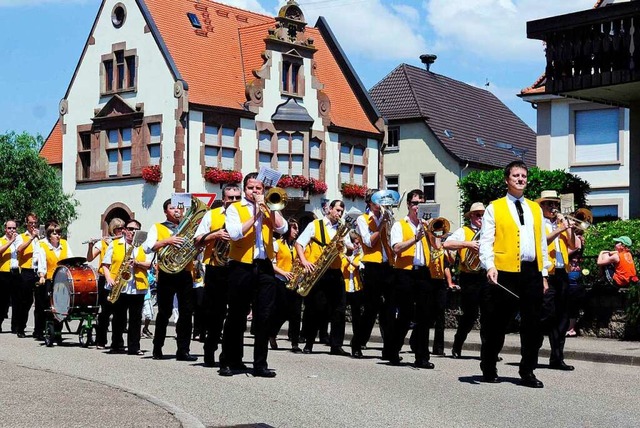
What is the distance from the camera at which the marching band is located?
1211 cm

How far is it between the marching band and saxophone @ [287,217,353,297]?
18mm

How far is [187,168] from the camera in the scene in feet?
152

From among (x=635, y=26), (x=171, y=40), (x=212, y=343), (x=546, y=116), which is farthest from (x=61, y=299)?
(x=171, y=40)

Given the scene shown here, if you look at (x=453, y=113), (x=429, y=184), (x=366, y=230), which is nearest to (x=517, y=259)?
(x=366, y=230)

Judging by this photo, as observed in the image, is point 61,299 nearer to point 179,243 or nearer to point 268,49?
point 179,243

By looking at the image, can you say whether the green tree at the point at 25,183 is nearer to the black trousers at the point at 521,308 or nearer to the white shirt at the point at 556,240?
the white shirt at the point at 556,240

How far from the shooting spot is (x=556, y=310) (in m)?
14.3

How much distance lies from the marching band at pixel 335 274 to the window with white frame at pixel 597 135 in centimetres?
2301

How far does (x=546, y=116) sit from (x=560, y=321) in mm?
27293

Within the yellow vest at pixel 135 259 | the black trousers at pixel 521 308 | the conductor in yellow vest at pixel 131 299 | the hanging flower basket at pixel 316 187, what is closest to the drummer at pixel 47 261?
the yellow vest at pixel 135 259

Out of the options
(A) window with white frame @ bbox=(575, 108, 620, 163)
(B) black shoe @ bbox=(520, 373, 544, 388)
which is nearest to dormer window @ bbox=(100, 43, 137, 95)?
(A) window with white frame @ bbox=(575, 108, 620, 163)

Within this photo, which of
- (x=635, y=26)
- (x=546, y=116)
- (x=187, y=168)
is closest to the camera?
(x=635, y=26)

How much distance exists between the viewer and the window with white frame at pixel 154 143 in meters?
47.1

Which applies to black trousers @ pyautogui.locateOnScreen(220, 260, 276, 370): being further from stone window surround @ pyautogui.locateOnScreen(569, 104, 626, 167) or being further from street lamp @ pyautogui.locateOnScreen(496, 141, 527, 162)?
street lamp @ pyautogui.locateOnScreen(496, 141, 527, 162)
